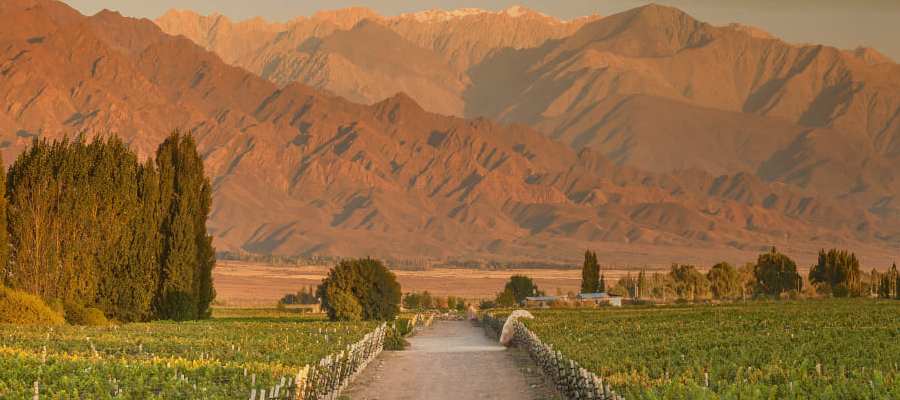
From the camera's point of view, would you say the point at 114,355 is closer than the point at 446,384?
Yes

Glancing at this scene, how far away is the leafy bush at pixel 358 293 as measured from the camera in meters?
A: 76.8

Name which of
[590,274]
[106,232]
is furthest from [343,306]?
[590,274]

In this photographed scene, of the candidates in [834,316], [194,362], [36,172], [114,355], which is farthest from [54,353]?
[834,316]

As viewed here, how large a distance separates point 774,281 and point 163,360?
389ft

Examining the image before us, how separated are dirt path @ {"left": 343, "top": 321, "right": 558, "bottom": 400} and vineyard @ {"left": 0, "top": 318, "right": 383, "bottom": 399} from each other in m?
1.09

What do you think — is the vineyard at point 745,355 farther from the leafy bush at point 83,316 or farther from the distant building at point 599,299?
the distant building at point 599,299

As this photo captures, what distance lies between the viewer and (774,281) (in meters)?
145

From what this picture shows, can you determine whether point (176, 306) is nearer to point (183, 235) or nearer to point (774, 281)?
point (183, 235)

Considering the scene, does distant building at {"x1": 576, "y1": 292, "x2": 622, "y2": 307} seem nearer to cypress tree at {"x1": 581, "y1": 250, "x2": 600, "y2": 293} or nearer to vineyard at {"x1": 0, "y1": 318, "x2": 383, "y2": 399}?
cypress tree at {"x1": 581, "y1": 250, "x2": 600, "y2": 293}

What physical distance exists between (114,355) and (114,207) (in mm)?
30263

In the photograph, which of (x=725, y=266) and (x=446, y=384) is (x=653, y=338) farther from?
(x=725, y=266)

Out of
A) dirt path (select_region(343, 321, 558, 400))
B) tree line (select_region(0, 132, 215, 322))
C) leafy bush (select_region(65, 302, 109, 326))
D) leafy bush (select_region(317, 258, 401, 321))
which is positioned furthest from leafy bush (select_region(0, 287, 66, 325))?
leafy bush (select_region(317, 258, 401, 321))

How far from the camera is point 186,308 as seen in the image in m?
69.2

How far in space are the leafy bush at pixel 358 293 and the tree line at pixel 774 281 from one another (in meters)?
49.5
